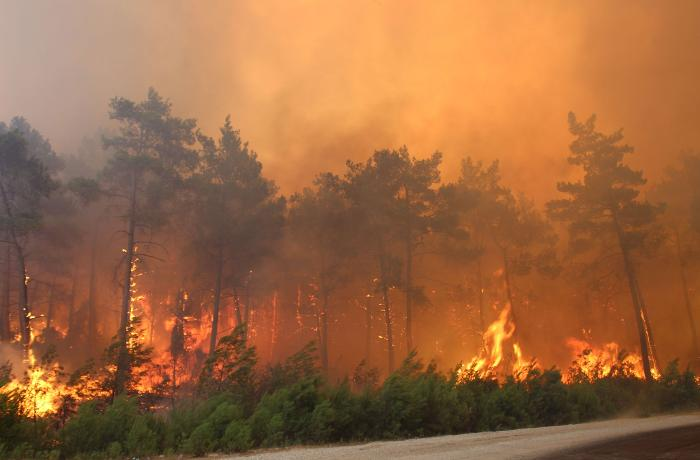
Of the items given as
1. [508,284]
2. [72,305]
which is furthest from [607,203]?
[72,305]

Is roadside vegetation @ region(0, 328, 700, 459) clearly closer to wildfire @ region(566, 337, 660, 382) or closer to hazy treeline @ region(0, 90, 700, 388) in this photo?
wildfire @ region(566, 337, 660, 382)

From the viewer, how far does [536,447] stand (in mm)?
9547

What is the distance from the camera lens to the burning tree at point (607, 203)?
2975cm

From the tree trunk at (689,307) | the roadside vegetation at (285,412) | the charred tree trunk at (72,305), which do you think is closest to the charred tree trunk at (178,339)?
the charred tree trunk at (72,305)

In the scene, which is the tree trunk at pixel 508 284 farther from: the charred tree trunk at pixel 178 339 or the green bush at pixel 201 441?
the green bush at pixel 201 441

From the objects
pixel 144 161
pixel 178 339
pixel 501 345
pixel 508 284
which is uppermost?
pixel 144 161

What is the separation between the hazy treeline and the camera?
2741cm

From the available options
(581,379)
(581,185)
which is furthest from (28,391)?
(581,185)

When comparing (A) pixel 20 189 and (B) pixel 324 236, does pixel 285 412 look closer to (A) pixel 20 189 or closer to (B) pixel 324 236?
(A) pixel 20 189

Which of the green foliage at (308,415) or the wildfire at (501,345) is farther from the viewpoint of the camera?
the wildfire at (501,345)

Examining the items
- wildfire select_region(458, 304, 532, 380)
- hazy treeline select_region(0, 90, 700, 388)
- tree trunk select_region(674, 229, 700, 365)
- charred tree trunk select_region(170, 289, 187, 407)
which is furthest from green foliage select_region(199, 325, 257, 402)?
tree trunk select_region(674, 229, 700, 365)

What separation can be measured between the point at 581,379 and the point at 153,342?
34.2 metres

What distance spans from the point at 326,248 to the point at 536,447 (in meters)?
26.9

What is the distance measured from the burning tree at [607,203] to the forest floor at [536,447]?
19.9m
